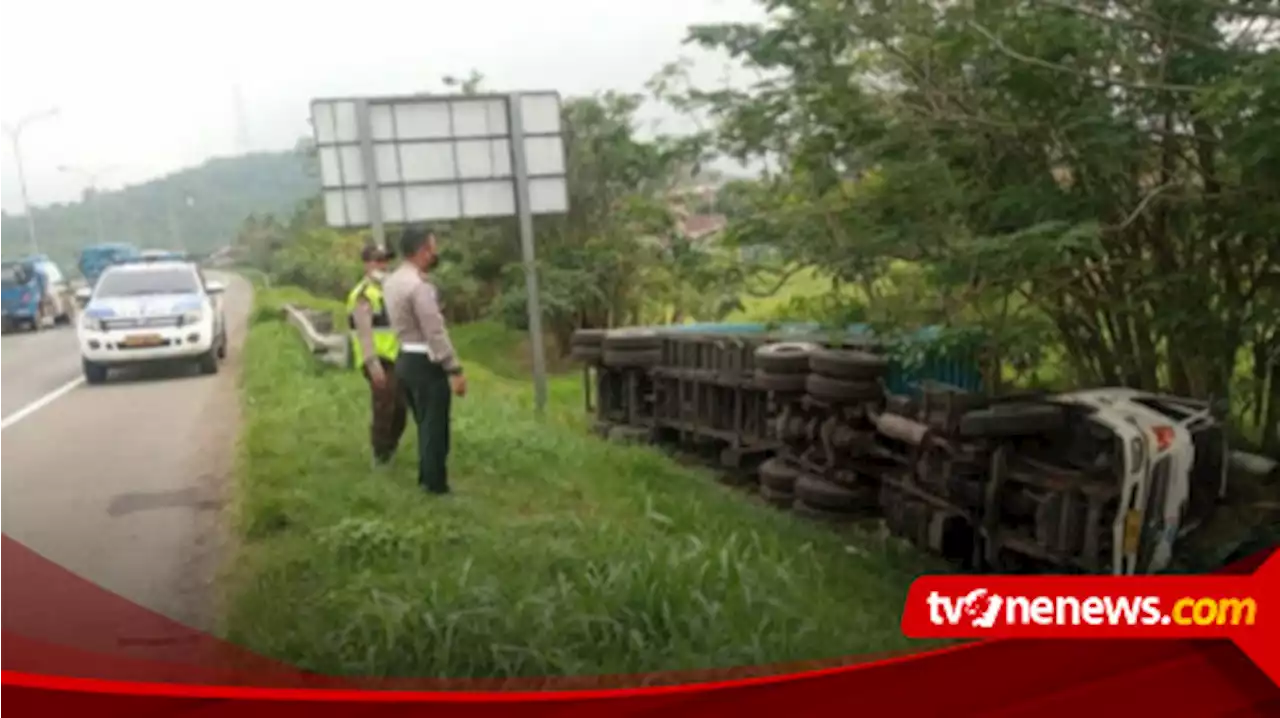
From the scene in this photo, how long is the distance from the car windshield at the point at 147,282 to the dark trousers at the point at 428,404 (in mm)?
286

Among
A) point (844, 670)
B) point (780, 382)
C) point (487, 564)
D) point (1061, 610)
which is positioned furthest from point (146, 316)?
point (1061, 610)

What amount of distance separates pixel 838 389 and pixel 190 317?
953mm

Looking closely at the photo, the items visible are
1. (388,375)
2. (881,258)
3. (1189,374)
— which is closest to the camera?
(388,375)

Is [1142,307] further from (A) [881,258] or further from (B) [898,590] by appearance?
(B) [898,590]

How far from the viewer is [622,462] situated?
5.47 ft

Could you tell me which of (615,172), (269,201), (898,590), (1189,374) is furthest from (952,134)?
(269,201)

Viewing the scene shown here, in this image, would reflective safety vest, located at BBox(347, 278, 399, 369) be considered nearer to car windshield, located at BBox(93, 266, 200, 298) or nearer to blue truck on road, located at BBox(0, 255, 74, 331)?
car windshield, located at BBox(93, 266, 200, 298)

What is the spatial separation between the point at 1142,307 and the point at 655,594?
38.9 inches

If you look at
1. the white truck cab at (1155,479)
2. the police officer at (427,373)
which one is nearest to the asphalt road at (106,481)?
the police officer at (427,373)

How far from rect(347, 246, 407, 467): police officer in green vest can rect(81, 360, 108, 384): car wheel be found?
0.99ft

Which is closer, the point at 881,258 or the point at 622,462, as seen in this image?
the point at 622,462

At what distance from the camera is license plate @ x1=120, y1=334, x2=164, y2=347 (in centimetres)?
138

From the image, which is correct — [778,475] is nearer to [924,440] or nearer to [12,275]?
[924,440]

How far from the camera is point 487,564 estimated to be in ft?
4.62
